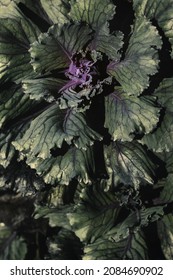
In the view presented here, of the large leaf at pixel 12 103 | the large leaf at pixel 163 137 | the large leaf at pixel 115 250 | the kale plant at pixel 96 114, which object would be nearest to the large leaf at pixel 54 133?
the kale plant at pixel 96 114

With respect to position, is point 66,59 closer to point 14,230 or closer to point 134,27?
point 134,27

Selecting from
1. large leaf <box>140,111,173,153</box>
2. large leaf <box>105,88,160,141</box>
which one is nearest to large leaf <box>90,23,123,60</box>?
large leaf <box>105,88,160,141</box>

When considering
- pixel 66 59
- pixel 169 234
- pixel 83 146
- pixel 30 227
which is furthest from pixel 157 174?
pixel 30 227

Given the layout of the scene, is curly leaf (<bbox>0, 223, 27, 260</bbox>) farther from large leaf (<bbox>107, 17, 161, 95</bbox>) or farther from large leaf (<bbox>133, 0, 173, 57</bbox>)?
large leaf (<bbox>133, 0, 173, 57</bbox>)

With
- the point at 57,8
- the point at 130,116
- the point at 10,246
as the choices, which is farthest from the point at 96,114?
the point at 10,246

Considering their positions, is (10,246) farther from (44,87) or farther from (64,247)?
(44,87)

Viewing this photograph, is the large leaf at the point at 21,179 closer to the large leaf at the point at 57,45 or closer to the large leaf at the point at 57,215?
the large leaf at the point at 57,215
